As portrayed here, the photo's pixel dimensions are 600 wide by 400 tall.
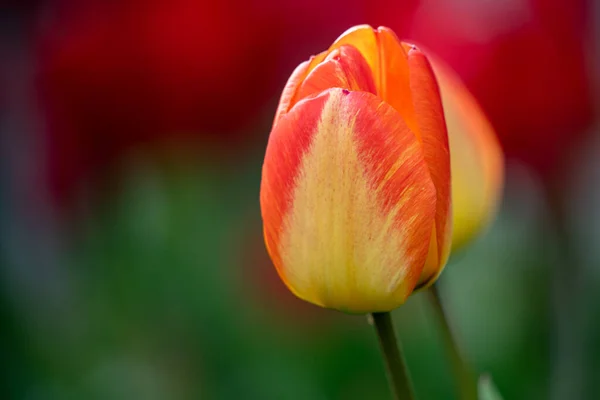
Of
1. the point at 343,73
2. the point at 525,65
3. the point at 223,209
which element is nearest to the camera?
the point at 343,73

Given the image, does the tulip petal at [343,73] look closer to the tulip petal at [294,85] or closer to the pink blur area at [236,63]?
the tulip petal at [294,85]

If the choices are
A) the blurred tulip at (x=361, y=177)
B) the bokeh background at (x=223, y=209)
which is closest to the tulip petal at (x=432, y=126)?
the blurred tulip at (x=361, y=177)

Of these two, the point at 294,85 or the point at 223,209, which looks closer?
the point at 294,85

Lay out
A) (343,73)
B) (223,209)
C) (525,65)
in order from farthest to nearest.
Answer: (223,209), (525,65), (343,73)

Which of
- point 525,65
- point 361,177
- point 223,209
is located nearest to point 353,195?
point 361,177

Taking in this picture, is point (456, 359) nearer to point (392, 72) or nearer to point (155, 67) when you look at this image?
point (392, 72)

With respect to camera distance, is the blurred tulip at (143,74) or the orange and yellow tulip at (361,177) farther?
the blurred tulip at (143,74)

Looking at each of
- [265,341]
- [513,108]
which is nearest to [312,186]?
[513,108]

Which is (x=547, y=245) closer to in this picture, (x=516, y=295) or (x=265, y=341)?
(x=516, y=295)

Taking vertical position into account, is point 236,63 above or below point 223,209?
above
